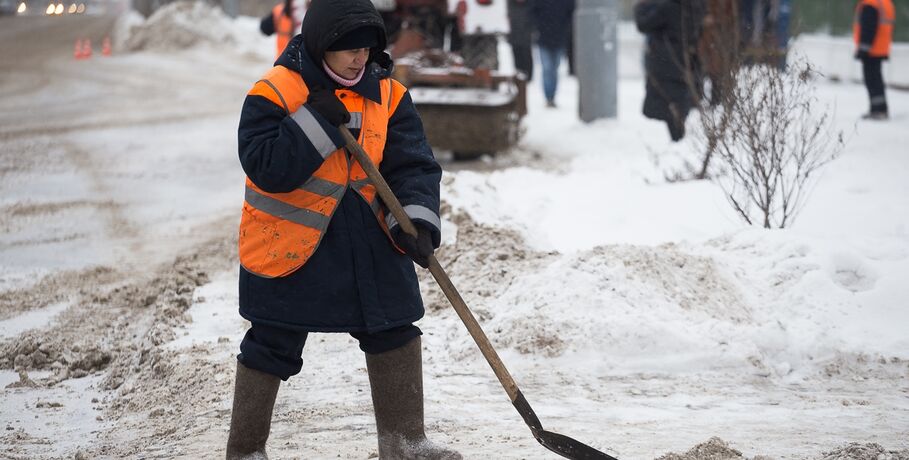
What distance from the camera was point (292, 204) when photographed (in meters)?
3.47

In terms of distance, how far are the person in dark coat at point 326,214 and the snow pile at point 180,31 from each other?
21.0 meters

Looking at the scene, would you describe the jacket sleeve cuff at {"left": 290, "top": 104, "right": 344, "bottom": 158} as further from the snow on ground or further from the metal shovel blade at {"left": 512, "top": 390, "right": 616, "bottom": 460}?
the snow on ground

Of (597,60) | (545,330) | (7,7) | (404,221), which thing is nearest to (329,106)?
(404,221)

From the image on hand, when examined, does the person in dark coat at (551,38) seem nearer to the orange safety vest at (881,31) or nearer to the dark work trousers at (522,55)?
the dark work trousers at (522,55)

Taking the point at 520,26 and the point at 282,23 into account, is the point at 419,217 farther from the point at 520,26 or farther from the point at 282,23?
the point at 520,26

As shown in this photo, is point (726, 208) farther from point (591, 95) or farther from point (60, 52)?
point (60, 52)

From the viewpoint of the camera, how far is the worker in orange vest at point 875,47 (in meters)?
12.1

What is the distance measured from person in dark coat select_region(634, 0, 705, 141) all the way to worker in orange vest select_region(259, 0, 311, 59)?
136 inches

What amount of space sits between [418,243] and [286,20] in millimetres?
8895

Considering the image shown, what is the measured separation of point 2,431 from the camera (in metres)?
4.41

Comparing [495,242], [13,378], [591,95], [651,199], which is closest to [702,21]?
[591,95]

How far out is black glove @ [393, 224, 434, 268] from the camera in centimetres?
352

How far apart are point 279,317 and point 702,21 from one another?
7.63 metres

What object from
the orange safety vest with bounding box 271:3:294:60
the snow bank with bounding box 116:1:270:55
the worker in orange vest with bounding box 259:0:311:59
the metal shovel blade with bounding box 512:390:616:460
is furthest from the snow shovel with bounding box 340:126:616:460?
the snow bank with bounding box 116:1:270:55
